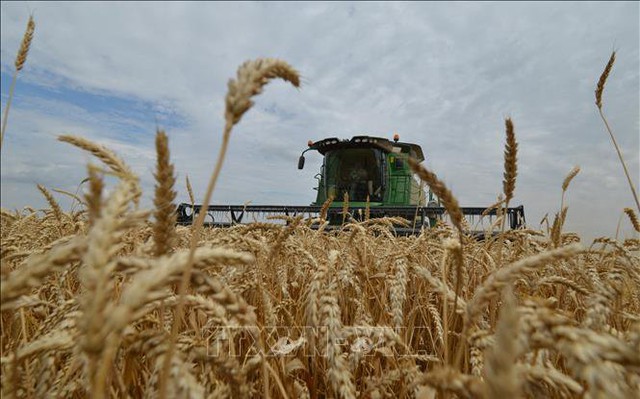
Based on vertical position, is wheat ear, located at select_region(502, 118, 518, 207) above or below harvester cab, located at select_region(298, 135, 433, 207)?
below

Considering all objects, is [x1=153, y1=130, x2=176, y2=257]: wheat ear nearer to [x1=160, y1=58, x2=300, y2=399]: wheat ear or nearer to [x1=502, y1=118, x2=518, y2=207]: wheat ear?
[x1=160, y1=58, x2=300, y2=399]: wheat ear

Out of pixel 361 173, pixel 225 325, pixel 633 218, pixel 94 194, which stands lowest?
pixel 225 325

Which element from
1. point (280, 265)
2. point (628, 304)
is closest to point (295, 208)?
A: point (280, 265)

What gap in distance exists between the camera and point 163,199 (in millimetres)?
680

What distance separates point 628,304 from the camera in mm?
1870

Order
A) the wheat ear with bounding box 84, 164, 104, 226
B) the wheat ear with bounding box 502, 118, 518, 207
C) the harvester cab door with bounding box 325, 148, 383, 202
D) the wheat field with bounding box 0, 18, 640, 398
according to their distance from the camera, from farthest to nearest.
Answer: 1. the harvester cab door with bounding box 325, 148, 383, 202
2. the wheat ear with bounding box 502, 118, 518, 207
3. the wheat ear with bounding box 84, 164, 104, 226
4. the wheat field with bounding box 0, 18, 640, 398

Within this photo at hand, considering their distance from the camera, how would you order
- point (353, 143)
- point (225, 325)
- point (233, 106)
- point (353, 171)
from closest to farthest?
point (233, 106) → point (225, 325) → point (353, 143) → point (353, 171)

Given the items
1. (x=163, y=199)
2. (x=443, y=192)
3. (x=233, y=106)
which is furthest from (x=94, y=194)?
(x=443, y=192)

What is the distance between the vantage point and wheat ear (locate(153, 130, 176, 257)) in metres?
0.66

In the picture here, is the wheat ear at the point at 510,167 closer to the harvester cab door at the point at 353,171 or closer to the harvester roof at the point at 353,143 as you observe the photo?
the harvester roof at the point at 353,143

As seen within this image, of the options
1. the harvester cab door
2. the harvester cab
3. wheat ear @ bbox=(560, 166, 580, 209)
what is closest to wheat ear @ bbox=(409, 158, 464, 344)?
wheat ear @ bbox=(560, 166, 580, 209)

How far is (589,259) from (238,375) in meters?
2.95

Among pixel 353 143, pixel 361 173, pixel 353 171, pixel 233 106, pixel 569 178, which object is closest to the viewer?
pixel 233 106

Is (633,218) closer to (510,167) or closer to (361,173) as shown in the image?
(510,167)
